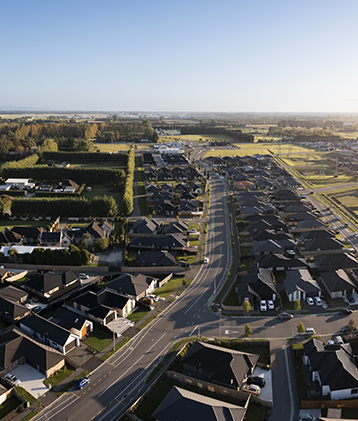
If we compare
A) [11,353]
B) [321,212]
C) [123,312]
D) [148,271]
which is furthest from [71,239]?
[321,212]

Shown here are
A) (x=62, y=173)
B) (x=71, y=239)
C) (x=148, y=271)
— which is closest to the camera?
(x=148, y=271)

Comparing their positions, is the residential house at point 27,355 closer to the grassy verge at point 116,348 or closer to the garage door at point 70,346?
the garage door at point 70,346

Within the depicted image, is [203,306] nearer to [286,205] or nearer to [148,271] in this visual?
[148,271]

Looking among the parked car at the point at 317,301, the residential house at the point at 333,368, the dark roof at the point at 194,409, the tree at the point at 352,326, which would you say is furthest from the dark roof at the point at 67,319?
the tree at the point at 352,326

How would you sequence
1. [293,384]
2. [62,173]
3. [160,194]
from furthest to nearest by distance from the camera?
[62,173] < [160,194] < [293,384]

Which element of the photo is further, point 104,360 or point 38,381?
point 104,360

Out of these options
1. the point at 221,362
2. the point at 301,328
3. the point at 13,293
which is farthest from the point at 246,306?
the point at 13,293

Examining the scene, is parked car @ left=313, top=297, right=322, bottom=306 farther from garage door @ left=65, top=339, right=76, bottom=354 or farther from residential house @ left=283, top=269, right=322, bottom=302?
garage door @ left=65, top=339, right=76, bottom=354
